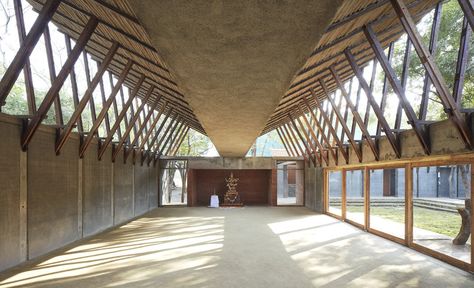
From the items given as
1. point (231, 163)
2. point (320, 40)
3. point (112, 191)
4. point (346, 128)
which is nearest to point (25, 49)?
point (320, 40)

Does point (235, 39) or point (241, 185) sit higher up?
point (235, 39)

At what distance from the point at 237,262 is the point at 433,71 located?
488 cm

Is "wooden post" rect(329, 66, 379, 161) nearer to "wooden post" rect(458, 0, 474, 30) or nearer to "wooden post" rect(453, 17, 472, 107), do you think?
"wooden post" rect(453, 17, 472, 107)

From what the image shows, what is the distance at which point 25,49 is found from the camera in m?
5.69

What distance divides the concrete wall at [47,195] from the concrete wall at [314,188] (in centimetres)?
908

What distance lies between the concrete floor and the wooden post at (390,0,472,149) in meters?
2.51

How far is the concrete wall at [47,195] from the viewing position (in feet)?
20.1

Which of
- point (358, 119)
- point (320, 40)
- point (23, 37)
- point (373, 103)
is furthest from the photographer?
point (358, 119)

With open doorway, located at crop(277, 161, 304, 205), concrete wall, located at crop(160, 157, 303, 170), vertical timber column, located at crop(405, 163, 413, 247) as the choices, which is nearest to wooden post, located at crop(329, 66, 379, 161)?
vertical timber column, located at crop(405, 163, 413, 247)

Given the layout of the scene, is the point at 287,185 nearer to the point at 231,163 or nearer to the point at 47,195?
the point at 231,163

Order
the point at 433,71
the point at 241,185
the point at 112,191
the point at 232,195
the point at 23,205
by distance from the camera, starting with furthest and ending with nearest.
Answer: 1. the point at 241,185
2. the point at 232,195
3. the point at 112,191
4. the point at 23,205
5. the point at 433,71

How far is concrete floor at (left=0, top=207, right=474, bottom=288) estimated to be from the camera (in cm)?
540

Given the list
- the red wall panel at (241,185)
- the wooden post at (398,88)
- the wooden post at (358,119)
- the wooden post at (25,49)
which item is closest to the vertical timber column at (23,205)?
the wooden post at (25,49)

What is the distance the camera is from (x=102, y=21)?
674cm
